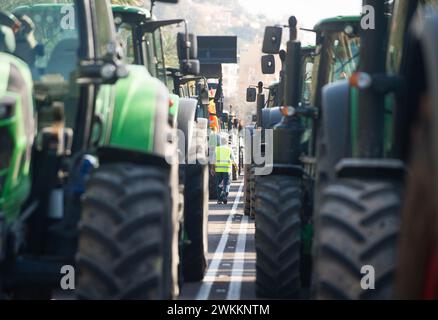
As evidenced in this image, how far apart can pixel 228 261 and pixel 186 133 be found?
4108mm

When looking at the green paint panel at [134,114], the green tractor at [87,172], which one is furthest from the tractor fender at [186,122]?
the green paint panel at [134,114]

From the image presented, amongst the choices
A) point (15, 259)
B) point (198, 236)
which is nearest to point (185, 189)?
point (198, 236)

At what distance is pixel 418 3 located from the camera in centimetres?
874

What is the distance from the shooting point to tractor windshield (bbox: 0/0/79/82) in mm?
8805

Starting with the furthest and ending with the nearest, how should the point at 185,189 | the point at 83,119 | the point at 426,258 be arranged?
the point at 185,189 → the point at 83,119 → the point at 426,258

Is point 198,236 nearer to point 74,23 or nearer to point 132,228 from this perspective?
point 74,23

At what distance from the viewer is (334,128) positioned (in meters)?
8.68

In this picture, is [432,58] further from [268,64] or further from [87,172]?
[268,64]

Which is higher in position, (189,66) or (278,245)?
(189,66)

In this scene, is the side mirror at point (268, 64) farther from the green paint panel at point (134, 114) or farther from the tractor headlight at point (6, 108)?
the tractor headlight at point (6, 108)

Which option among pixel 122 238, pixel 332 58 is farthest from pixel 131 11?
pixel 122 238

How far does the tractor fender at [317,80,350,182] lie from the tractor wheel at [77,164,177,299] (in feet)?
5.44
